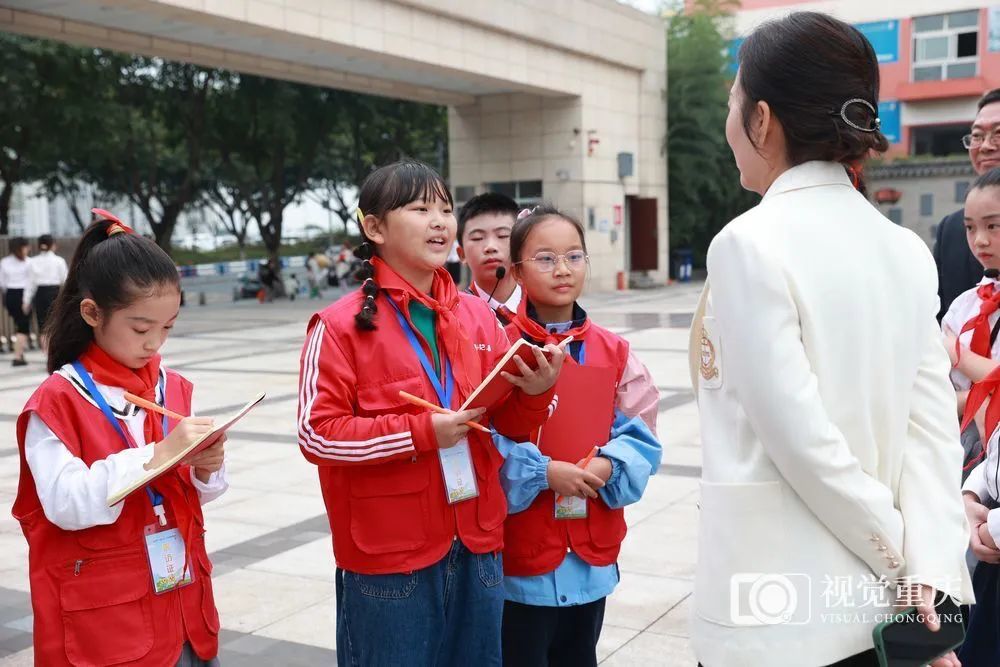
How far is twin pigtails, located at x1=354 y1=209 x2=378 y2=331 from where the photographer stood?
6.88 ft

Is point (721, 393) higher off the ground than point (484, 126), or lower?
lower

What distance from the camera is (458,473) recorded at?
6.98ft

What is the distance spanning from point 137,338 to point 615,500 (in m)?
1.19

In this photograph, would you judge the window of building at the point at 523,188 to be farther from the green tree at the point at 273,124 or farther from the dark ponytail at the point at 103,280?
the dark ponytail at the point at 103,280

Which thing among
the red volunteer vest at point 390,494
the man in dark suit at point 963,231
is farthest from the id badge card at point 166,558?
the man in dark suit at point 963,231

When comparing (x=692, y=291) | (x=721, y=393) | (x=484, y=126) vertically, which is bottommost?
(x=692, y=291)

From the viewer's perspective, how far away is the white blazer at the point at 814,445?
143 centimetres

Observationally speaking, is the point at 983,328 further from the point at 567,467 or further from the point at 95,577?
the point at 95,577

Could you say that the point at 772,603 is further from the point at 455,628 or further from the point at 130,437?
the point at 130,437

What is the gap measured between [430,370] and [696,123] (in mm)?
22927

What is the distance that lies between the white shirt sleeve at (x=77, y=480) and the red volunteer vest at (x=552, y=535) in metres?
0.89

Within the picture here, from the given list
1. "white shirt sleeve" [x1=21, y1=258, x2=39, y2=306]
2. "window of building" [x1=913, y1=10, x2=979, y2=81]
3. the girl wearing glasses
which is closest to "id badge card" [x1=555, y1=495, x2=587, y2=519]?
the girl wearing glasses

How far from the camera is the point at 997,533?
225 cm

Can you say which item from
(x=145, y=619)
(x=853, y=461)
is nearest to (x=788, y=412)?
(x=853, y=461)
